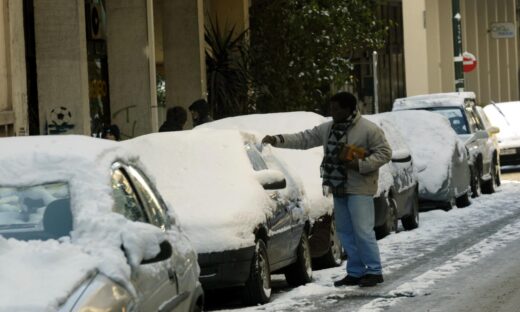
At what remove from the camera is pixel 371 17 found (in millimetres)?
32375

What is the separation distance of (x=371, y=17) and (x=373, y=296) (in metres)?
20.3

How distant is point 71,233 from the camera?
23.9ft

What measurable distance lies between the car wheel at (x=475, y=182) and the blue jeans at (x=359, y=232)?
36.8 ft

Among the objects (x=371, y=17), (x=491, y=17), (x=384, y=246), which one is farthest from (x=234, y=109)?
(x=491, y=17)

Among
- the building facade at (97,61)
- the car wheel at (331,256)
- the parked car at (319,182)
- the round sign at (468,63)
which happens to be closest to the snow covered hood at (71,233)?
the parked car at (319,182)

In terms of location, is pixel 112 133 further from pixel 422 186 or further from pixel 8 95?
pixel 422 186

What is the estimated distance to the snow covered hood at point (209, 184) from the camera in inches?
468

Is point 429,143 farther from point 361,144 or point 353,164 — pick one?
point 353,164

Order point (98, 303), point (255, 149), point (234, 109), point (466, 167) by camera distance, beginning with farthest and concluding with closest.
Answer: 1. point (234, 109)
2. point (466, 167)
3. point (255, 149)
4. point (98, 303)

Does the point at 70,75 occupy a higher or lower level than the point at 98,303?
higher

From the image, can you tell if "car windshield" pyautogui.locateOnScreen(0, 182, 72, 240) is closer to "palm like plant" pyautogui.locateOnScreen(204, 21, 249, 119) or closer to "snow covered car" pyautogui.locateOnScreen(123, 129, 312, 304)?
"snow covered car" pyautogui.locateOnScreen(123, 129, 312, 304)

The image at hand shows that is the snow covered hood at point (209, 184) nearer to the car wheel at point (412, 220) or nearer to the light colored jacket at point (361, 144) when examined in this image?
the light colored jacket at point (361, 144)

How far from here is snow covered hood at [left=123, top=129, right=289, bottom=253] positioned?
39.0 ft

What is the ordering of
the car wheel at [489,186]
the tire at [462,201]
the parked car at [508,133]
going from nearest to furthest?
the tire at [462,201] < the car wheel at [489,186] < the parked car at [508,133]
